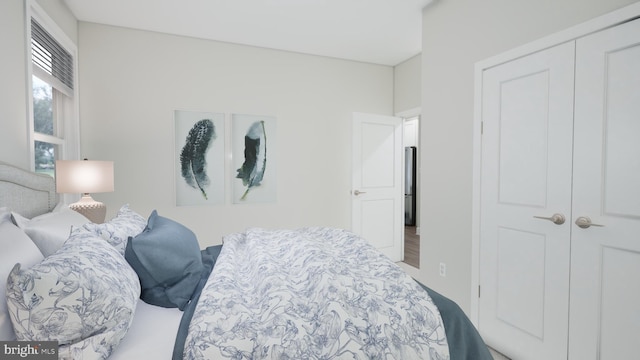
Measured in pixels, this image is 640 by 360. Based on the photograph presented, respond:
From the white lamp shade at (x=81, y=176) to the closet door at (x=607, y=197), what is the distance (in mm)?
3403

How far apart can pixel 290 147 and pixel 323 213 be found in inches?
39.0

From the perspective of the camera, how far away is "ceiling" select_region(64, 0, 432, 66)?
2703 millimetres

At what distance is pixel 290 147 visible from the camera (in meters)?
3.78

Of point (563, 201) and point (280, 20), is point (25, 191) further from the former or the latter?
point (563, 201)

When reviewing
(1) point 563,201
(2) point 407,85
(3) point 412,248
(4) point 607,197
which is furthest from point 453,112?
(3) point 412,248

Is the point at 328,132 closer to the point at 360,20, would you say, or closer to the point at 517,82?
the point at 360,20

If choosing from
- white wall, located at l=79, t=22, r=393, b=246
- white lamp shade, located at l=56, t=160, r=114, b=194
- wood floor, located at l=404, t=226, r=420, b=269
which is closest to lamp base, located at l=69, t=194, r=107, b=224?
white lamp shade, located at l=56, t=160, r=114, b=194

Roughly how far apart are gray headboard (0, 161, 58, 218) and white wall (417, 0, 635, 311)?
2.97 m

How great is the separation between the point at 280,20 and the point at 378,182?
7.66 ft

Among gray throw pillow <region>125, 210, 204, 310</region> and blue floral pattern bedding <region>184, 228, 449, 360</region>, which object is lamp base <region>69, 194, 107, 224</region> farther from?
blue floral pattern bedding <region>184, 228, 449, 360</region>

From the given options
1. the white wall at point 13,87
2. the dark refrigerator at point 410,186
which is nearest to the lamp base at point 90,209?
the white wall at point 13,87

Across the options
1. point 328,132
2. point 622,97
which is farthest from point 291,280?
point 328,132

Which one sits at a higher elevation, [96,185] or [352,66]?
[352,66]

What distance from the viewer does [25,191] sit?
1.71 m
